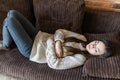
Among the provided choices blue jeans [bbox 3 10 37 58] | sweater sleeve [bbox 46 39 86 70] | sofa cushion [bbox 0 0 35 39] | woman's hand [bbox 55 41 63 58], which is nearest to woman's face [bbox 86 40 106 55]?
sweater sleeve [bbox 46 39 86 70]

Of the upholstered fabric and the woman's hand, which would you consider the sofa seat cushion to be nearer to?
the upholstered fabric

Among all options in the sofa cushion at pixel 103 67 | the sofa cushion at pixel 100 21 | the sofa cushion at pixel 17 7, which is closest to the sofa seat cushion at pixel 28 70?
the sofa cushion at pixel 103 67

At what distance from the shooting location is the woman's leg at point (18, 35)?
73.3 inches

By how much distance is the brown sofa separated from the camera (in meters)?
1.69

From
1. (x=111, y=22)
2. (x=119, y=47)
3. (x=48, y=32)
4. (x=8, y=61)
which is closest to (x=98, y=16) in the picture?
(x=111, y=22)

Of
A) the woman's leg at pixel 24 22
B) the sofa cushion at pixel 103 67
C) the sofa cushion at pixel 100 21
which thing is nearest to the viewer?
the sofa cushion at pixel 103 67

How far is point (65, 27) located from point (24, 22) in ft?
1.41

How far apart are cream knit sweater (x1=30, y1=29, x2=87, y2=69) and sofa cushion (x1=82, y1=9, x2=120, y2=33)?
26 centimetres

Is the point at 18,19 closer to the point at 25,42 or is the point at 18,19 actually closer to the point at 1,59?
the point at 25,42

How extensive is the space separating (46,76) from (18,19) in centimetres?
65

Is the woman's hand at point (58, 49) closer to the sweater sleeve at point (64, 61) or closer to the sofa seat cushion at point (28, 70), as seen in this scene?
the sweater sleeve at point (64, 61)

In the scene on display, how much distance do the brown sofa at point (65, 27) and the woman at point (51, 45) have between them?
0.06 metres

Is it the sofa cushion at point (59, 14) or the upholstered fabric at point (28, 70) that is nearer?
the upholstered fabric at point (28, 70)

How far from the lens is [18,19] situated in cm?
199
